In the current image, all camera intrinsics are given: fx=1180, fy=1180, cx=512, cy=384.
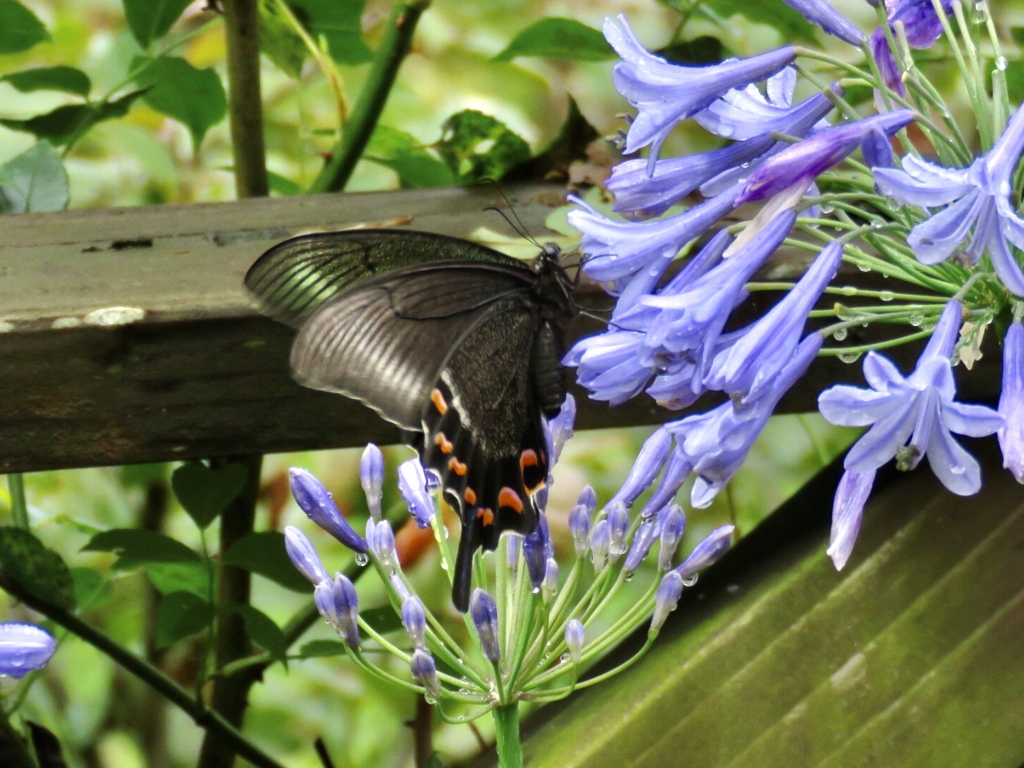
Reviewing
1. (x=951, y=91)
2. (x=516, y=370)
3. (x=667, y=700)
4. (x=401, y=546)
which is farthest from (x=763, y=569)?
(x=951, y=91)

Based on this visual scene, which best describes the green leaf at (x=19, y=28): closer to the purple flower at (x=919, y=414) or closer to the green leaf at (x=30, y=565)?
the green leaf at (x=30, y=565)

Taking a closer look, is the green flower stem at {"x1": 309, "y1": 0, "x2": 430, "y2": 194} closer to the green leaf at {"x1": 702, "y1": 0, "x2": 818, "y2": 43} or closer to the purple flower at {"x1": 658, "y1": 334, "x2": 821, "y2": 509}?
the green leaf at {"x1": 702, "y1": 0, "x2": 818, "y2": 43}

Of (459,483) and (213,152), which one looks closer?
(459,483)

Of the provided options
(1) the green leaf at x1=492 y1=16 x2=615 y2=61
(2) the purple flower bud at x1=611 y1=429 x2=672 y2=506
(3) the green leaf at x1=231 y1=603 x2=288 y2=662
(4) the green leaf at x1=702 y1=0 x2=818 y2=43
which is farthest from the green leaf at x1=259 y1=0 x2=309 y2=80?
(2) the purple flower bud at x1=611 y1=429 x2=672 y2=506

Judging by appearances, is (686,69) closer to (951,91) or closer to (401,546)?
(401,546)

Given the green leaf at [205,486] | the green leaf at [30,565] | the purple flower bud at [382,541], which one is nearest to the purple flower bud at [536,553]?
the purple flower bud at [382,541]

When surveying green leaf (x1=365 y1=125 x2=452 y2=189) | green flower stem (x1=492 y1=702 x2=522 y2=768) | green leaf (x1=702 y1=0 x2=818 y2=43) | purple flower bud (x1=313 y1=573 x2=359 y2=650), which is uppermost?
green leaf (x1=702 y1=0 x2=818 y2=43)
